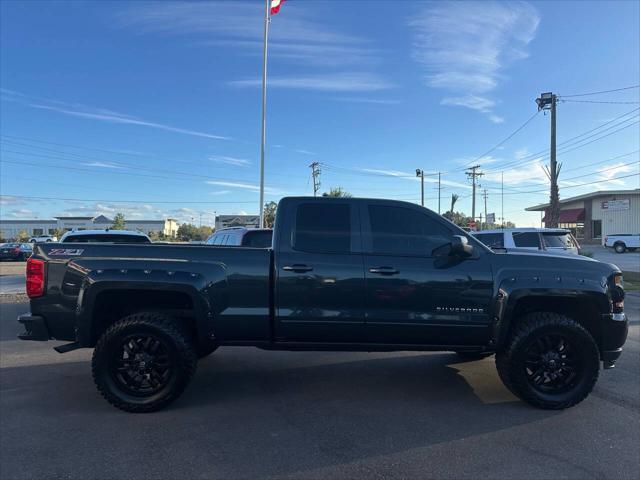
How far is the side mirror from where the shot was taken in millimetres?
4309

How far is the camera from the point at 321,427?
4.02 meters

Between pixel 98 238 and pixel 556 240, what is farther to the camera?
pixel 556 240

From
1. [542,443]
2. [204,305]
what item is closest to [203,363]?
[204,305]

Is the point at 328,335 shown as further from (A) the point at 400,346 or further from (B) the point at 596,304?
(B) the point at 596,304

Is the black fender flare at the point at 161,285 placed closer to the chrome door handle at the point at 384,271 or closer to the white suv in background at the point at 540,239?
the chrome door handle at the point at 384,271

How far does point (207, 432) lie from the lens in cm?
393

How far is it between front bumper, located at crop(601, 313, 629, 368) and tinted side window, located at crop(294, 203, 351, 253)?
266 cm

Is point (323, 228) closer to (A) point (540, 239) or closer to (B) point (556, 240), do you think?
(A) point (540, 239)

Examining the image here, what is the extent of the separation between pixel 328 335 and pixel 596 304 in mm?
2685

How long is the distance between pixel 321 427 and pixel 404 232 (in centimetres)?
199

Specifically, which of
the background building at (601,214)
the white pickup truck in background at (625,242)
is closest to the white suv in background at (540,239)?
the white pickup truck in background at (625,242)

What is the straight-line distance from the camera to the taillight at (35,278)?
14.6 feet

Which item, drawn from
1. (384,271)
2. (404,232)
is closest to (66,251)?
(384,271)

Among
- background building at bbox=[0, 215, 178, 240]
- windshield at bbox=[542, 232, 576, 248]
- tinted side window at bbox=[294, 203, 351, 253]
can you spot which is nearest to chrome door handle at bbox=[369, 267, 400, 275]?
tinted side window at bbox=[294, 203, 351, 253]
